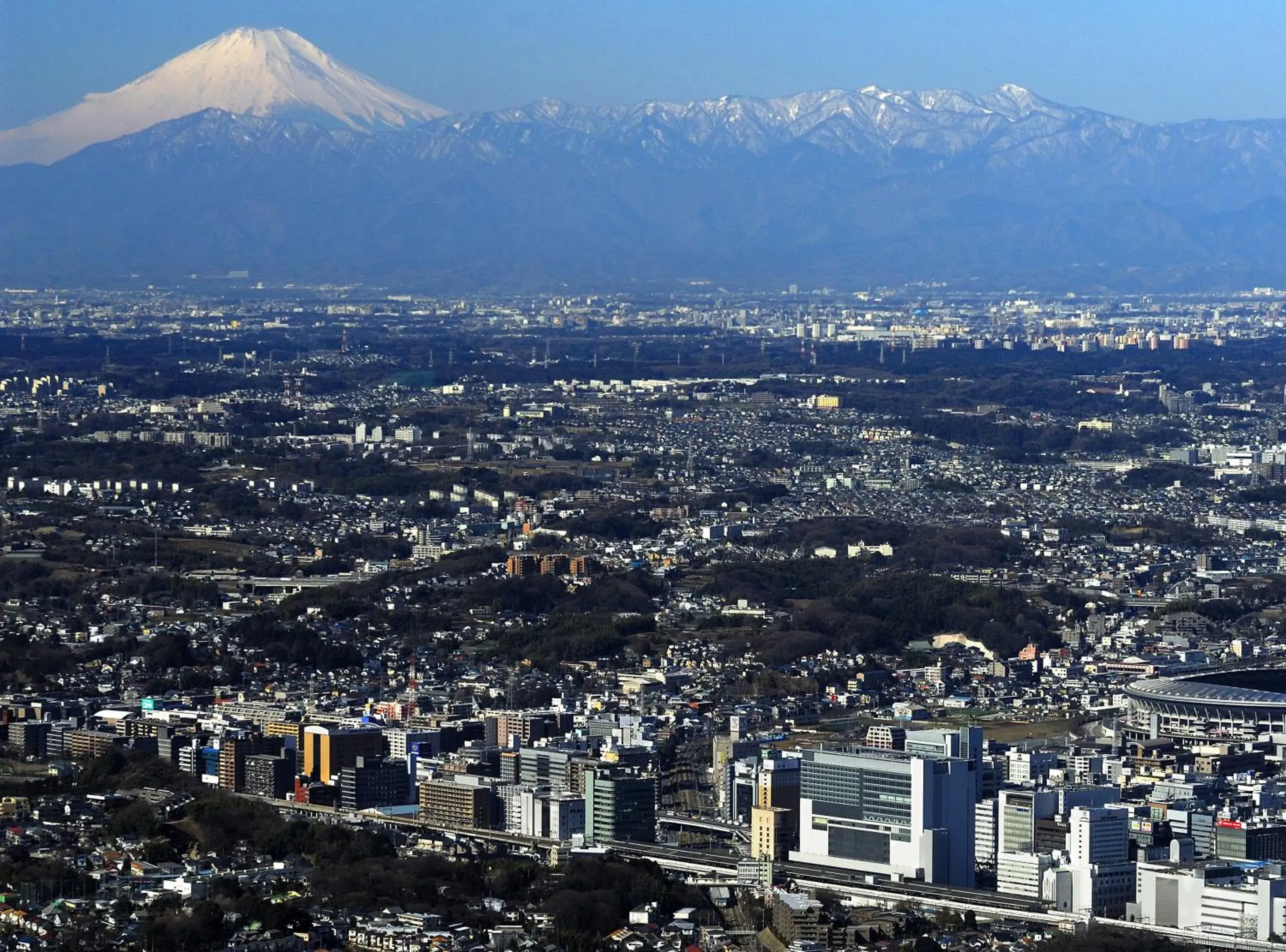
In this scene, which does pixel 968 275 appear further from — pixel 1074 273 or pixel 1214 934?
pixel 1214 934

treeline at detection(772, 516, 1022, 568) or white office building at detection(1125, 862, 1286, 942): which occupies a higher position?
white office building at detection(1125, 862, 1286, 942)

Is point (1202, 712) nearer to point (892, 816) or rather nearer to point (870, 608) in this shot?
point (892, 816)

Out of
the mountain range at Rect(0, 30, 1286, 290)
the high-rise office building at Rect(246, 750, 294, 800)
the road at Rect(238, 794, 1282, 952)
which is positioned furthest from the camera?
the mountain range at Rect(0, 30, 1286, 290)

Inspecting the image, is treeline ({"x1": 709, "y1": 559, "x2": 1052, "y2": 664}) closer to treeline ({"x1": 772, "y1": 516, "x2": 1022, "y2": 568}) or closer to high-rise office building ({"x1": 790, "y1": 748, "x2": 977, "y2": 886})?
treeline ({"x1": 772, "y1": 516, "x2": 1022, "y2": 568})

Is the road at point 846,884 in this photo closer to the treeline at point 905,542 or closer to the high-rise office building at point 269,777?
the high-rise office building at point 269,777

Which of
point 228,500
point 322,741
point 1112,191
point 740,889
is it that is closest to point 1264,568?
point 228,500

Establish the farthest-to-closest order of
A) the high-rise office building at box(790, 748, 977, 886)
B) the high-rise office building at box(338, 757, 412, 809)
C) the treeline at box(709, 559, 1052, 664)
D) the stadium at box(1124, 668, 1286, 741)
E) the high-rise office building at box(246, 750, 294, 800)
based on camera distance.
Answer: the treeline at box(709, 559, 1052, 664)
the stadium at box(1124, 668, 1286, 741)
the high-rise office building at box(246, 750, 294, 800)
the high-rise office building at box(338, 757, 412, 809)
the high-rise office building at box(790, 748, 977, 886)

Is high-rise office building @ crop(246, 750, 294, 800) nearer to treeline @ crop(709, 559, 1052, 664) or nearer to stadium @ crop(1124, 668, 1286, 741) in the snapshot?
stadium @ crop(1124, 668, 1286, 741)

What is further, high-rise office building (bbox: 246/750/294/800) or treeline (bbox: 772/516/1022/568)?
treeline (bbox: 772/516/1022/568)

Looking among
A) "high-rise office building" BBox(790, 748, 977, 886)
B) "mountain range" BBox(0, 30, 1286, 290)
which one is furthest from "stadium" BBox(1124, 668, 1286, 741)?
"mountain range" BBox(0, 30, 1286, 290)
